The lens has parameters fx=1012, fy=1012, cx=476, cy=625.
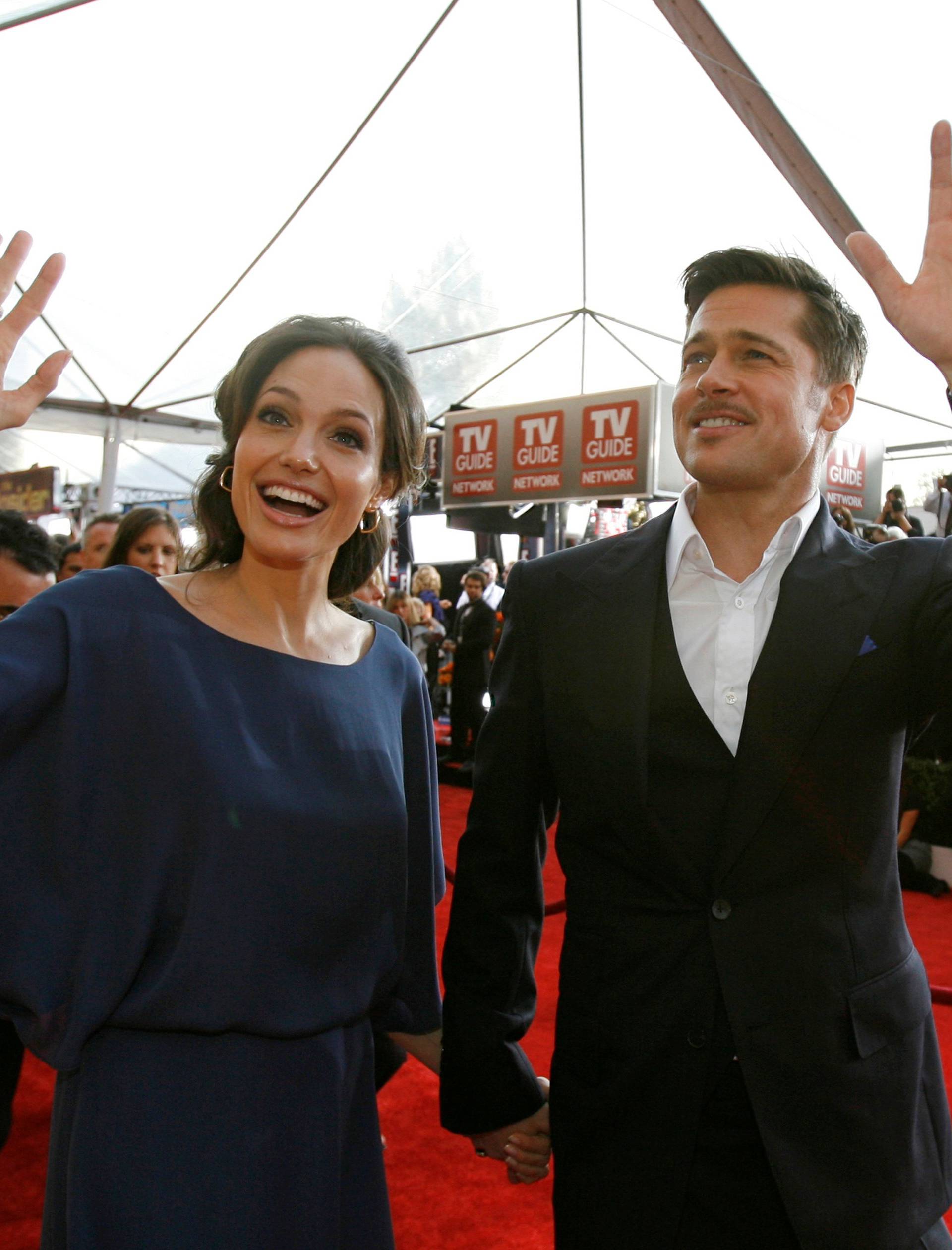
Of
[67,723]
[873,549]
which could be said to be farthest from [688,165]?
[67,723]

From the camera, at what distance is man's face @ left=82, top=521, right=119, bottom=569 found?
189 inches

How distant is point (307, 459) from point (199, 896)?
721 mm

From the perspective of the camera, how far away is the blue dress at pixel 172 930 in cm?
135

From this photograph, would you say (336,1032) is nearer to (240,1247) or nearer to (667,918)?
(240,1247)

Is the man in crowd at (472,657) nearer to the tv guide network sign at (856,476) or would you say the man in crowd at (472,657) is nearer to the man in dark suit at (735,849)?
the tv guide network sign at (856,476)

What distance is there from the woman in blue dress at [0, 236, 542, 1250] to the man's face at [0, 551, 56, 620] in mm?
1802

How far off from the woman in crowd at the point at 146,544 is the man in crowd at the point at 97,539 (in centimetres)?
62

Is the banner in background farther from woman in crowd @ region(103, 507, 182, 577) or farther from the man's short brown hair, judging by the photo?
the man's short brown hair

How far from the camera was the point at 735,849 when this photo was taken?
1.47 meters

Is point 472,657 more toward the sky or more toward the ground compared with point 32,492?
more toward the ground

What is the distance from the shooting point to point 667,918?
5.03 feet

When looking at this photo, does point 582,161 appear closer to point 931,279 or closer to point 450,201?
point 450,201

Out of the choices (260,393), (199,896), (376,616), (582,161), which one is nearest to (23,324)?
(260,393)

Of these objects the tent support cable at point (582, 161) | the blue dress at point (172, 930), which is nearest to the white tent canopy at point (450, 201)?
the tent support cable at point (582, 161)
